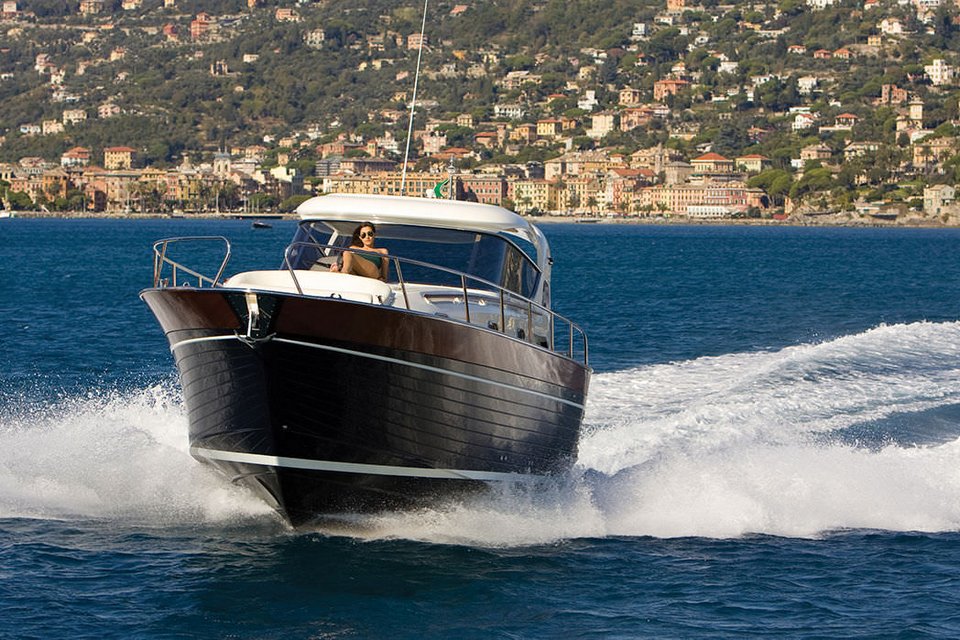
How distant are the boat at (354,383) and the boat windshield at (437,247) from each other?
117mm

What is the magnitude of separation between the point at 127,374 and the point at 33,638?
13.4 meters

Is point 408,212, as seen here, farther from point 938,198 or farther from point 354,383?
point 938,198

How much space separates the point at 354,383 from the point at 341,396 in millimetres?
136

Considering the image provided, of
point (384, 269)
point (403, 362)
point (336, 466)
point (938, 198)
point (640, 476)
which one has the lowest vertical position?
point (938, 198)

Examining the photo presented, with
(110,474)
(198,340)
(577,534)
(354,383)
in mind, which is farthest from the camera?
(110,474)

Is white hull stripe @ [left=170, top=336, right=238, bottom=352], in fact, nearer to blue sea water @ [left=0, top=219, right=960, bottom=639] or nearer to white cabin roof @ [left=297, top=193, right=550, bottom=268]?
blue sea water @ [left=0, top=219, right=960, bottom=639]

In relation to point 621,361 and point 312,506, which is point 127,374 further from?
point 312,506

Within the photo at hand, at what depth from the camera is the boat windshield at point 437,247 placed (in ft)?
43.5

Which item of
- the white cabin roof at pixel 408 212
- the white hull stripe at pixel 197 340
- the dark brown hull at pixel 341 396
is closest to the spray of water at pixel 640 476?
the dark brown hull at pixel 341 396

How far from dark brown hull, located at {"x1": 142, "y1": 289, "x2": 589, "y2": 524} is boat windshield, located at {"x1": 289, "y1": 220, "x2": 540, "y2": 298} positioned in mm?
1156

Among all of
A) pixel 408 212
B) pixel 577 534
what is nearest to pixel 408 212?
pixel 408 212

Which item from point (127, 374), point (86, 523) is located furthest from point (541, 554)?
point (127, 374)

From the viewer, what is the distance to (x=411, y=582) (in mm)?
11312

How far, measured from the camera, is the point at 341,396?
11422 millimetres
